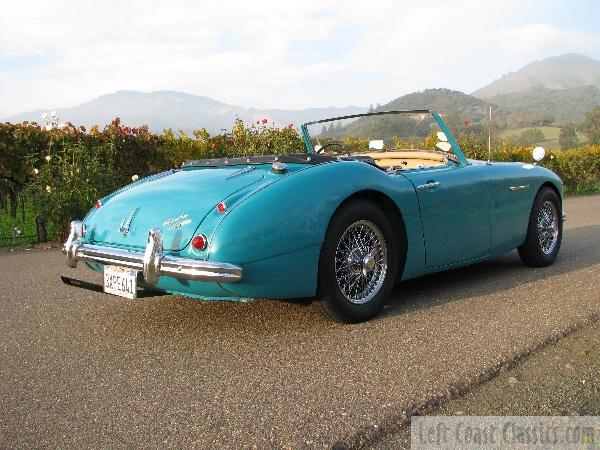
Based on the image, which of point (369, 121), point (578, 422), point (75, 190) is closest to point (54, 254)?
point (75, 190)

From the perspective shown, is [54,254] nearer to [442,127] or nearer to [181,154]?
[181,154]

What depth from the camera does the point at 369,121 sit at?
5.39m

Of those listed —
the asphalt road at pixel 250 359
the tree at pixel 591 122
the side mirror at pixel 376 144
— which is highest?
the tree at pixel 591 122

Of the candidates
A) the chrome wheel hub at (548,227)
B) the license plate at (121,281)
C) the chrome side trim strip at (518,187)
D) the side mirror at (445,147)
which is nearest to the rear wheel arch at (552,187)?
the chrome wheel hub at (548,227)

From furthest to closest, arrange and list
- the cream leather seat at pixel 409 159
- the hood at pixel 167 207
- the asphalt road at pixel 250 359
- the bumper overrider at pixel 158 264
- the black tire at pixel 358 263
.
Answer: the cream leather seat at pixel 409 159
the black tire at pixel 358 263
the hood at pixel 167 207
the bumper overrider at pixel 158 264
the asphalt road at pixel 250 359

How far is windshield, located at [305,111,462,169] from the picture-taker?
192 inches

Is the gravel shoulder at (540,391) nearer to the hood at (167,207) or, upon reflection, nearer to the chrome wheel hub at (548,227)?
the hood at (167,207)

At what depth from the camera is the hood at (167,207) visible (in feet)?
10.9

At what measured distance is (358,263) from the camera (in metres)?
3.65

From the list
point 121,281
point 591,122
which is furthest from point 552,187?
point 591,122

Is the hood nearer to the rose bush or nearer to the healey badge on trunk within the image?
the healey badge on trunk

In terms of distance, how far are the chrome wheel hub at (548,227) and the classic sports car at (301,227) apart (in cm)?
63

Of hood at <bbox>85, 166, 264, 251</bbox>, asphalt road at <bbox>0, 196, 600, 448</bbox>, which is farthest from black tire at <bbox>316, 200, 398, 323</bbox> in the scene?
hood at <bbox>85, 166, 264, 251</bbox>

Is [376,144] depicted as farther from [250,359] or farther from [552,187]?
[250,359]
